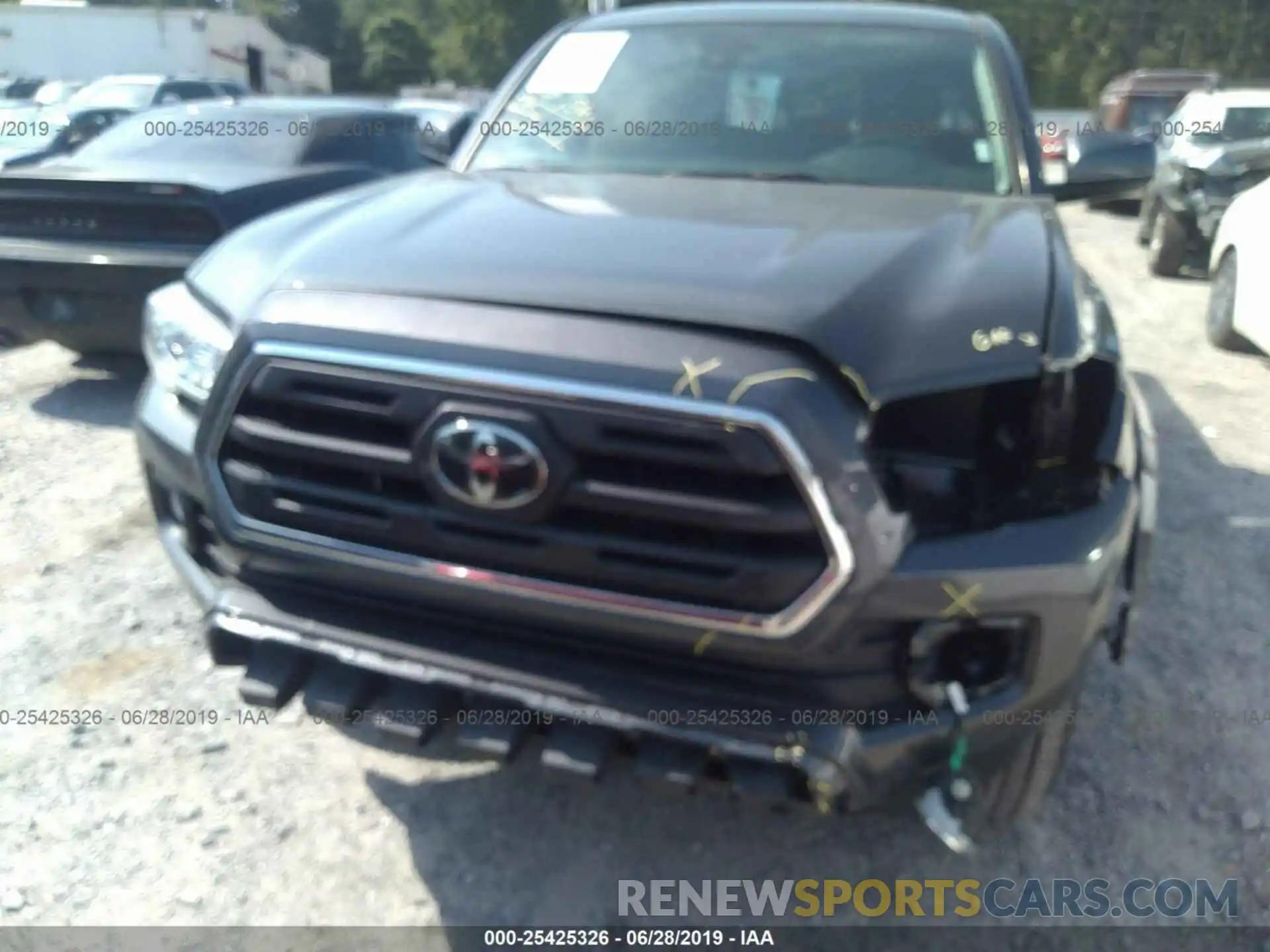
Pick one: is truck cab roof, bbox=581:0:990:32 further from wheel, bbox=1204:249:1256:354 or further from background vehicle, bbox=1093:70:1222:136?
background vehicle, bbox=1093:70:1222:136

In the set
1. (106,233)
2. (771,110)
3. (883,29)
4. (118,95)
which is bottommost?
(118,95)

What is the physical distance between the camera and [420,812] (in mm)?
2801

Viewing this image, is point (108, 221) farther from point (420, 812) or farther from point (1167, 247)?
point (1167, 247)

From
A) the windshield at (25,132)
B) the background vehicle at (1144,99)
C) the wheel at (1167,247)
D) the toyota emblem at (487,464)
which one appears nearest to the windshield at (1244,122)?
the wheel at (1167,247)

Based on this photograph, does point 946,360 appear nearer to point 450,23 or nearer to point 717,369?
point 717,369

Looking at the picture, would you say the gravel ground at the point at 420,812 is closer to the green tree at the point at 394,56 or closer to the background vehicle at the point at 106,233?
the background vehicle at the point at 106,233

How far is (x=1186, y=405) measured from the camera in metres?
6.02

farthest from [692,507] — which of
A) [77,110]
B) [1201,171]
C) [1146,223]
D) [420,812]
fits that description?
[77,110]

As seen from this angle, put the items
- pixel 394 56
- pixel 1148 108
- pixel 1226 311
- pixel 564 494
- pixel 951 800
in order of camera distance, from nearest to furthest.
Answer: pixel 564 494, pixel 951 800, pixel 1226 311, pixel 1148 108, pixel 394 56

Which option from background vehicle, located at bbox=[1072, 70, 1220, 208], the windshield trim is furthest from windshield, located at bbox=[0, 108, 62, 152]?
background vehicle, located at bbox=[1072, 70, 1220, 208]

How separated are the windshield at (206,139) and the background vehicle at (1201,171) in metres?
5.80

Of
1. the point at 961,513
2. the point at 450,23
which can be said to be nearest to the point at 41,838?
the point at 961,513

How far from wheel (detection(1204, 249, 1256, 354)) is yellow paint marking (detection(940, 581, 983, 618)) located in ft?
20.3

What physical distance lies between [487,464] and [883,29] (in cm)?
232
